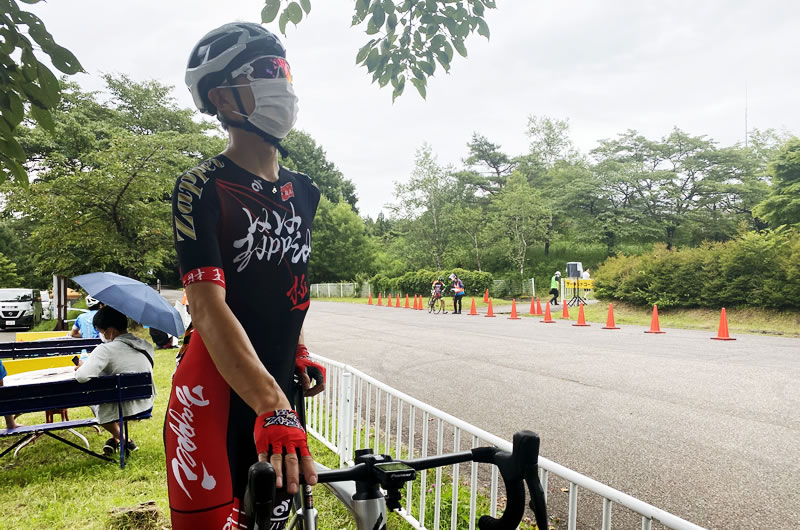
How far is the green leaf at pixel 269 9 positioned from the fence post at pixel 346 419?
9.66ft

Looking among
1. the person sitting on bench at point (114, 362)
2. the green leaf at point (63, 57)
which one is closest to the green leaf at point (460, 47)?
the green leaf at point (63, 57)

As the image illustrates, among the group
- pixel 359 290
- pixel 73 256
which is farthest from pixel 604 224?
pixel 73 256

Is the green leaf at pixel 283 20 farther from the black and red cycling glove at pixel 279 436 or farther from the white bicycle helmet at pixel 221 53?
the black and red cycling glove at pixel 279 436

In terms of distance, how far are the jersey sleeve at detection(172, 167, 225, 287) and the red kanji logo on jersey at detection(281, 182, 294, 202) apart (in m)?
0.25

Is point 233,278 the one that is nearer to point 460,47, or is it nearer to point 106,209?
point 460,47

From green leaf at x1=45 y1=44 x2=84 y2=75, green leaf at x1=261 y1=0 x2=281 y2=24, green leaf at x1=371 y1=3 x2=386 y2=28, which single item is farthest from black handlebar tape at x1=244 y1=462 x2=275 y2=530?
green leaf at x1=371 y1=3 x2=386 y2=28

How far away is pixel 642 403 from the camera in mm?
6684

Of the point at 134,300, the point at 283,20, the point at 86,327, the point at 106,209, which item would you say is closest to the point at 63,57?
the point at 283,20

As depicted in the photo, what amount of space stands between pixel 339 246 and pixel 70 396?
4999 cm

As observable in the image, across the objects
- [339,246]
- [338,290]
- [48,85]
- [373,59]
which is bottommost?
[338,290]

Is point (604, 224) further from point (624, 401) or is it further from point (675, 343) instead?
point (624, 401)

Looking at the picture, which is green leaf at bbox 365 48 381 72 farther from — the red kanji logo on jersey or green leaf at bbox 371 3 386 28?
the red kanji logo on jersey

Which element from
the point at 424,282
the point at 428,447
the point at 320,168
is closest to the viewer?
the point at 428,447

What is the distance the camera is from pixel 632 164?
42406 mm
